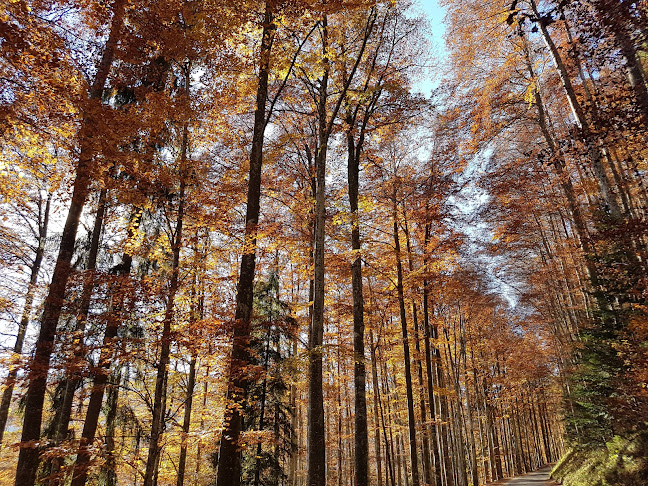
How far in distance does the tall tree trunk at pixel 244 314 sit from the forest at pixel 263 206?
0.21 feet

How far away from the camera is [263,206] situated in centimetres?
1594

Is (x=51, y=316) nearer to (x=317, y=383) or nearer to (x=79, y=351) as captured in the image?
(x=79, y=351)

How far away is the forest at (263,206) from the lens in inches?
257

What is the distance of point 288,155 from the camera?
1386 cm

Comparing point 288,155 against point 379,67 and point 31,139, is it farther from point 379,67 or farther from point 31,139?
point 31,139

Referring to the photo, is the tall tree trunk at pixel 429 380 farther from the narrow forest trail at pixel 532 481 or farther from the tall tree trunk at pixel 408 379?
the narrow forest trail at pixel 532 481

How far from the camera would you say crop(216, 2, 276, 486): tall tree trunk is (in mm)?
6320

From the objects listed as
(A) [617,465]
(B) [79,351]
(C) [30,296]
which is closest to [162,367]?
(B) [79,351]

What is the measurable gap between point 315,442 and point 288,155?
33.4 feet

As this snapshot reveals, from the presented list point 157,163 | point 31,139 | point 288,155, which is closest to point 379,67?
point 288,155

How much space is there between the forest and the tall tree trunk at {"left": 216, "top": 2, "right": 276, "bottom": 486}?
0.06 metres

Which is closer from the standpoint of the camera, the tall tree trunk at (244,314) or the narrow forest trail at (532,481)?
the tall tree trunk at (244,314)

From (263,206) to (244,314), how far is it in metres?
9.33

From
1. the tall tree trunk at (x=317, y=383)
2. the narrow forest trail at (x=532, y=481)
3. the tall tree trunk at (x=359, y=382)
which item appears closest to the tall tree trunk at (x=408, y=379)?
the tall tree trunk at (x=359, y=382)
